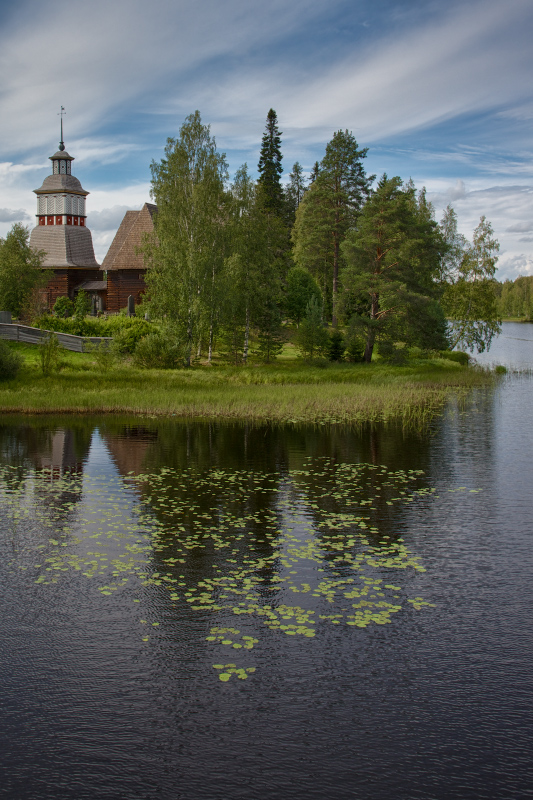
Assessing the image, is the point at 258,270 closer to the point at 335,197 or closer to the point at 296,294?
the point at 296,294

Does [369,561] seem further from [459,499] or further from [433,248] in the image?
[433,248]

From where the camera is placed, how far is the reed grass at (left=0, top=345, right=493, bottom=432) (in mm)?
30500

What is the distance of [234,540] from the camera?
12.7m

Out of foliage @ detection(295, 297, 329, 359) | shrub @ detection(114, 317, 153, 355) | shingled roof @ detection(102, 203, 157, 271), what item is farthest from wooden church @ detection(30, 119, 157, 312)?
foliage @ detection(295, 297, 329, 359)

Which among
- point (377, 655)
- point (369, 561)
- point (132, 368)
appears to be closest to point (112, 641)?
point (377, 655)

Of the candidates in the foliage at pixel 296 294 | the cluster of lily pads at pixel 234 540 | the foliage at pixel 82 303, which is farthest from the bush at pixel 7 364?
the foliage at pixel 296 294

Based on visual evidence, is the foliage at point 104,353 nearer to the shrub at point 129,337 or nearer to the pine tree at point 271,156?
the shrub at point 129,337

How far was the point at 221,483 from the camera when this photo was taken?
1739 cm

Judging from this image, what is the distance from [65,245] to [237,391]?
44972 millimetres

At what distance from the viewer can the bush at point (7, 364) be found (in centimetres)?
3489

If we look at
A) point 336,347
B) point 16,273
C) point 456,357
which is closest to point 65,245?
point 16,273

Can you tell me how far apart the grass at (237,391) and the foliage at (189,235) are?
363cm

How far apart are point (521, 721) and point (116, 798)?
4023mm

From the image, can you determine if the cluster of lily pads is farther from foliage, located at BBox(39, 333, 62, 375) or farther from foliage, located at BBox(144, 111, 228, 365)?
foliage, located at BBox(144, 111, 228, 365)
